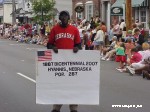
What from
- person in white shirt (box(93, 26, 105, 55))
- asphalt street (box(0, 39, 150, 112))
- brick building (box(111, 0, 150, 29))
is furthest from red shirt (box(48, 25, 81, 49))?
brick building (box(111, 0, 150, 29))

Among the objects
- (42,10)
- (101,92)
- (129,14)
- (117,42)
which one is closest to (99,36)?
(129,14)

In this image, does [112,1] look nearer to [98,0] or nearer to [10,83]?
[98,0]

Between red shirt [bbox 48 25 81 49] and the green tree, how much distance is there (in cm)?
3755

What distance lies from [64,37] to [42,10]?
38514mm

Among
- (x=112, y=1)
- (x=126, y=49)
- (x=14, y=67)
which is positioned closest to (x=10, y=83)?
(x=14, y=67)

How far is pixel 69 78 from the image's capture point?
9.64 metres

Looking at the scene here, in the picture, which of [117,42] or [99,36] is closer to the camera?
[117,42]

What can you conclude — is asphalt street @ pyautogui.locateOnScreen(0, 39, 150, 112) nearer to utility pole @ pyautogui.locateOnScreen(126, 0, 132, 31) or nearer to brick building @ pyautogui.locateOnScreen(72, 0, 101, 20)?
utility pole @ pyautogui.locateOnScreen(126, 0, 132, 31)

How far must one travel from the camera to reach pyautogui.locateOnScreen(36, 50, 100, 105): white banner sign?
954 centimetres

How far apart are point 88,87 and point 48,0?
1552 inches

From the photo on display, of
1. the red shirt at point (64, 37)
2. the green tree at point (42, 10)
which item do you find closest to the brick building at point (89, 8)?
the green tree at point (42, 10)

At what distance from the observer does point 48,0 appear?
1909 inches

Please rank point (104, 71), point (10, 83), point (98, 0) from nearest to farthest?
point (10, 83)
point (104, 71)
point (98, 0)

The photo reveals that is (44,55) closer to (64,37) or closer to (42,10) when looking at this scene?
(64,37)
